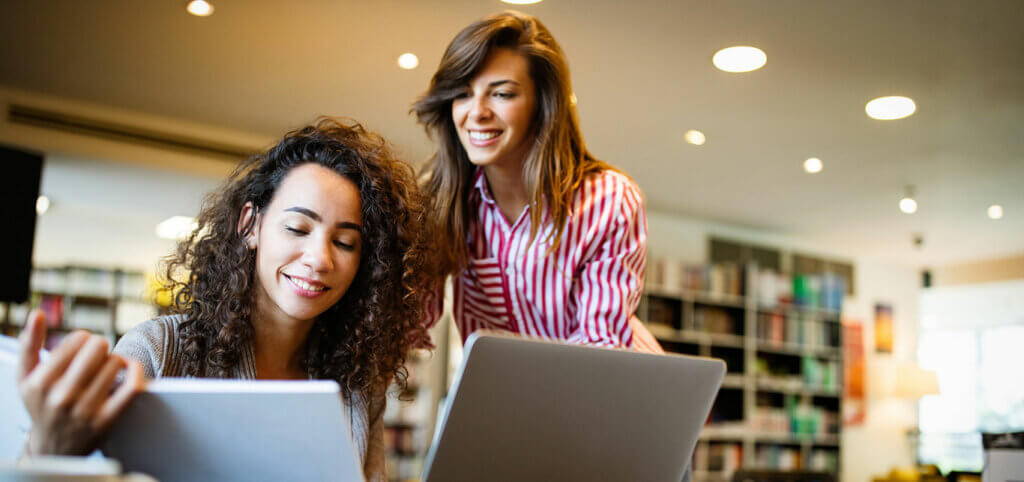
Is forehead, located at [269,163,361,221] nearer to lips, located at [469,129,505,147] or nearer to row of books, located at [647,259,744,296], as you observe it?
lips, located at [469,129,505,147]

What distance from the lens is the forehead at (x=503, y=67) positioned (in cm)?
167

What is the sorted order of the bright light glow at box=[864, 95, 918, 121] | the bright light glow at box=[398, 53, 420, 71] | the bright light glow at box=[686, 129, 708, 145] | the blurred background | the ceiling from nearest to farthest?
the ceiling → the blurred background → the bright light glow at box=[398, 53, 420, 71] → the bright light glow at box=[864, 95, 918, 121] → the bright light glow at box=[686, 129, 708, 145]

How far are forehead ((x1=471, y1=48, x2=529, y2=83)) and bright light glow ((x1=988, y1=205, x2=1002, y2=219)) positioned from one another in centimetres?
616

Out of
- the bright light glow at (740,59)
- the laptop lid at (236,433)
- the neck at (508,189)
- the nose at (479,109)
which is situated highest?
the bright light glow at (740,59)

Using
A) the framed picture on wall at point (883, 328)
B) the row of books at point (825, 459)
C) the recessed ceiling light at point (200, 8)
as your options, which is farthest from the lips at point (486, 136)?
the framed picture on wall at point (883, 328)

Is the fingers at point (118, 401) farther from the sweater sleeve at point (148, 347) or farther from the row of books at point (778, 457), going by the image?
the row of books at point (778, 457)

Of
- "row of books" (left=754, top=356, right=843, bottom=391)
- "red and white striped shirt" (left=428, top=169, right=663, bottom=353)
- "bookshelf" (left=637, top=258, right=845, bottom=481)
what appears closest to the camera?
"red and white striped shirt" (left=428, top=169, right=663, bottom=353)

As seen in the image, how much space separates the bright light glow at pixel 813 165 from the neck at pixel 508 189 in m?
4.21

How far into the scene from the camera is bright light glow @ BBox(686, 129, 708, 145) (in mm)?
5020

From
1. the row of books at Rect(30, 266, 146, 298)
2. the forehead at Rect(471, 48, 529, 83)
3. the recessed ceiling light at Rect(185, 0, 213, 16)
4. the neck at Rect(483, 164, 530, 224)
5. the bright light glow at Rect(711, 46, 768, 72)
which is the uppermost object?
the recessed ceiling light at Rect(185, 0, 213, 16)

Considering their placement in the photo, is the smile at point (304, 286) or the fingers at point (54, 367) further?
the smile at point (304, 286)

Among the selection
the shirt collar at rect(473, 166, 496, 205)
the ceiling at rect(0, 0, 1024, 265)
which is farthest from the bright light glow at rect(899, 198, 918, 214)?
the shirt collar at rect(473, 166, 496, 205)

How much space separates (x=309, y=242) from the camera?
1.25 metres

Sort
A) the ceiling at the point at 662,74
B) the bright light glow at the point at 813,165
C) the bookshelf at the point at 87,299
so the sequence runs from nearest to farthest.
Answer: the ceiling at the point at 662,74
the bright light glow at the point at 813,165
the bookshelf at the point at 87,299
